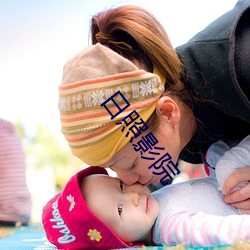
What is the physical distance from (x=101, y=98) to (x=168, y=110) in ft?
0.52

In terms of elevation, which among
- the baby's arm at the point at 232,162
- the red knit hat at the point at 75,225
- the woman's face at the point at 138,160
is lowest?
the red knit hat at the point at 75,225

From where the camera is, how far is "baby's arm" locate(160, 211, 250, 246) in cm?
80

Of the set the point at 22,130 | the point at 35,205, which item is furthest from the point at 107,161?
the point at 22,130

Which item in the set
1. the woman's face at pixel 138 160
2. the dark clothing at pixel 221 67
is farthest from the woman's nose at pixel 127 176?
the dark clothing at pixel 221 67

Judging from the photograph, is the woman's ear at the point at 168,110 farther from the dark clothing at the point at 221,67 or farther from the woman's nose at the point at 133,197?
the woman's nose at the point at 133,197

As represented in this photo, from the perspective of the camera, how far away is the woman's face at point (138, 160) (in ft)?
3.18

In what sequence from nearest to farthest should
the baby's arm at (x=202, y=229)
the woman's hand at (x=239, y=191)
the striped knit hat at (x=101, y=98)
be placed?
the baby's arm at (x=202, y=229) → the striped knit hat at (x=101, y=98) → the woman's hand at (x=239, y=191)

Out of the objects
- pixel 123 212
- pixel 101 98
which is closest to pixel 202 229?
pixel 123 212

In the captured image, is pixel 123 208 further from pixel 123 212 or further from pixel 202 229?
pixel 202 229

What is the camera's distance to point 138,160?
3.24 feet

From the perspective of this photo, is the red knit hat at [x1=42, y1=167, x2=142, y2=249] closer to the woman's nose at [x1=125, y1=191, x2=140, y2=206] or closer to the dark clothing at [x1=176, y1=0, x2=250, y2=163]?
the woman's nose at [x1=125, y1=191, x2=140, y2=206]

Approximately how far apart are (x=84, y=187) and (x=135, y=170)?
0.39 ft

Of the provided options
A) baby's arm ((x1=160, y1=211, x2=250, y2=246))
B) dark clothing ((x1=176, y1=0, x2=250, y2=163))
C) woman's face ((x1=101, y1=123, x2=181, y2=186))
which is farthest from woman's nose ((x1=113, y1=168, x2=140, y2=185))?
dark clothing ((x1=176, y1=0, x2=250, y2=163))

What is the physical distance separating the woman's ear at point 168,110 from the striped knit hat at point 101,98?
0.02m
